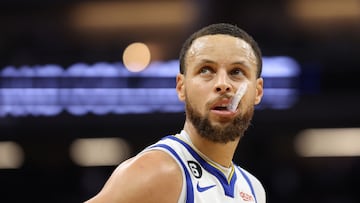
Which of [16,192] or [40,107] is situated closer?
[40,107]

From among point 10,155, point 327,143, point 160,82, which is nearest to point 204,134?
point 160,82

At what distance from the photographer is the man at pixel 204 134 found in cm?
296

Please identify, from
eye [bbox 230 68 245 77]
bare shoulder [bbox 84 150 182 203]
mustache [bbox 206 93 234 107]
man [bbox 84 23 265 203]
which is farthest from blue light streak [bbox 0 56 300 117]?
bare shoulder [bbox 84 150 182 203]

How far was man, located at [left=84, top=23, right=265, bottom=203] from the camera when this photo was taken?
117 inches

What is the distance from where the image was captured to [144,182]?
115 inches

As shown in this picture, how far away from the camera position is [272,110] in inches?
460

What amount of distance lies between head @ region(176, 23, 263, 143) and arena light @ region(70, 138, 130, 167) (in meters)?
9.91

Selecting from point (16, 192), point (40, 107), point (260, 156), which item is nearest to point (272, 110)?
point (260, 156)

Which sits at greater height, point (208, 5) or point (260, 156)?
point (208, 5)

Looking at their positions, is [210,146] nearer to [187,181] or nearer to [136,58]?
[187,181]

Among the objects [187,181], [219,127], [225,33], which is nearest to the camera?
[187,181]

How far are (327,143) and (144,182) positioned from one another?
11.1 meters

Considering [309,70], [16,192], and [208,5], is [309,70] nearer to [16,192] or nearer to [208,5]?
[208,5]

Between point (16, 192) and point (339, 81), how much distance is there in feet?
22.2
